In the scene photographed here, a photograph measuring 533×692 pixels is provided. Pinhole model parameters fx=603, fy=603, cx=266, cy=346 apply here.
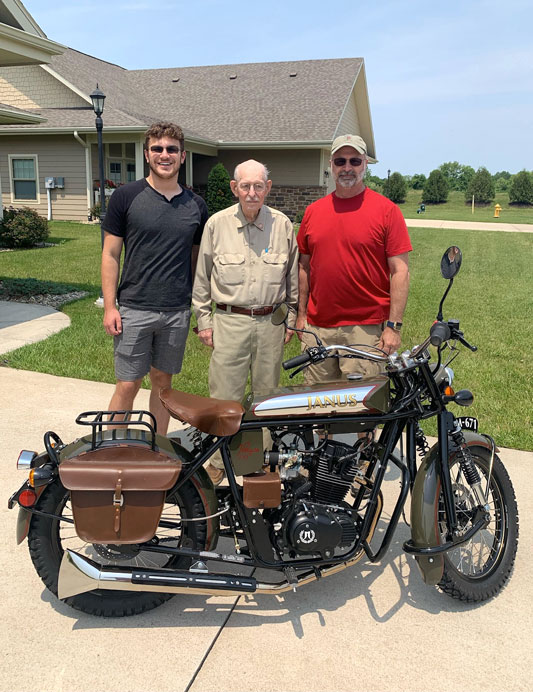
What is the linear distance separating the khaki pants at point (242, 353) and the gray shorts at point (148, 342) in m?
0.21

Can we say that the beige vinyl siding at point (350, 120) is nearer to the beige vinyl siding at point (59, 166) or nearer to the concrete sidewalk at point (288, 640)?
the beige vinyl siding at point (59, 166)

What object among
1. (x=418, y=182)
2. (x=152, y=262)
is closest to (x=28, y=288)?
(x=152, y=262)

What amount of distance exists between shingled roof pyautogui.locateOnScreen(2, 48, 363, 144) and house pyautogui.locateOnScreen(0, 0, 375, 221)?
0.04 meters

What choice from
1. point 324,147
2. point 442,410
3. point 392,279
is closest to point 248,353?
point 392,279

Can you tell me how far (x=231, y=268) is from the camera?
3.21m

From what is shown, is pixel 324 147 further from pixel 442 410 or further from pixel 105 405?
pixel 442 410

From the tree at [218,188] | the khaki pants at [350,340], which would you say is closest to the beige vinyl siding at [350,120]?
the tree at [218,188]

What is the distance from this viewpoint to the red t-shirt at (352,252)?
10.6ft

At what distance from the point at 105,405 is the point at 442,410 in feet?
10.1

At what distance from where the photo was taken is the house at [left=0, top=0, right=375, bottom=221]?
61.6 feet

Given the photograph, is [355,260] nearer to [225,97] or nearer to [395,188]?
[225,97]

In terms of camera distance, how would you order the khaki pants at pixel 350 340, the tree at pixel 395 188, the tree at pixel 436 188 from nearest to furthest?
1. the khaki pants at pixel 350 340
2. the tree at pixel 395 188
3. the tree at pixel 436 188

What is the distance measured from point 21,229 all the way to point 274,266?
38.2 ft

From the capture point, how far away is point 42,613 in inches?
101
